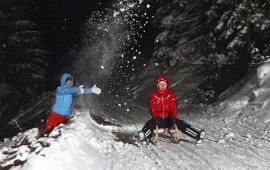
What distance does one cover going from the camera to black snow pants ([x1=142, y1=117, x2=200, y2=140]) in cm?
827

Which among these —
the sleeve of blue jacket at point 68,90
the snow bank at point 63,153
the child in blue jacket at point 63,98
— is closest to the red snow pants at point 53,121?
the child in blue jacket at point 63,98

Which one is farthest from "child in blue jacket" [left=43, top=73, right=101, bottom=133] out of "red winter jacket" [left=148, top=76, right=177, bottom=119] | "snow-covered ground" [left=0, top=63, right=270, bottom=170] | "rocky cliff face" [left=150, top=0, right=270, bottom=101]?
"rocky cliff face" [left=150, top=0, right=270, bottom=101]

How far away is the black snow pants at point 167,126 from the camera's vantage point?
8273mm

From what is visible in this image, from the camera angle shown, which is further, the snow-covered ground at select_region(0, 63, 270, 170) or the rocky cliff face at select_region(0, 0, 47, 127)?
the rocky cliff face at select_region(0, 0, 47, 127)

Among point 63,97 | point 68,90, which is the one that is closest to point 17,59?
point 63,97

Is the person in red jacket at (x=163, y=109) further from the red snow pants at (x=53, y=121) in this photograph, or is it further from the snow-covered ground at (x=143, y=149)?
the red snow pants at (x=53, y=121)

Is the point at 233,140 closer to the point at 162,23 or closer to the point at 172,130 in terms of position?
the point at 172,130

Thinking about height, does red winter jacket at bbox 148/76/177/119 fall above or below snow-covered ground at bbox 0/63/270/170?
above

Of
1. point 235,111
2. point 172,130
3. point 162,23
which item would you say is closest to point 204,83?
point 162,23

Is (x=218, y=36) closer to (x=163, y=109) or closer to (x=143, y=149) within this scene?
(x=163, y=109)

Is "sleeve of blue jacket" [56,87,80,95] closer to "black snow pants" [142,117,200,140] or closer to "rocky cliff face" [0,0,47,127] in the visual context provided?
"black snow pants" [142,117,200,140]

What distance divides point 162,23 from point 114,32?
93.8ft

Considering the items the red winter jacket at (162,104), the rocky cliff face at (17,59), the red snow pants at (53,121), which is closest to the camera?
the red winter jacket at (162,104)

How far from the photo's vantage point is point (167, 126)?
867 cm
